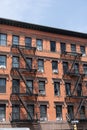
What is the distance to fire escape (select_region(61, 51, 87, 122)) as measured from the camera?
36500mm

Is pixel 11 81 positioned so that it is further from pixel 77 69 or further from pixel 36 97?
pixel 77 69

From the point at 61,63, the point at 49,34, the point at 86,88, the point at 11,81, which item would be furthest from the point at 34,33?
the point at 86,88

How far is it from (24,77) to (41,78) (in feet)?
8.27

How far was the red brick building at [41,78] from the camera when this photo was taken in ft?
110

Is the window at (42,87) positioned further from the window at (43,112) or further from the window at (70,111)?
the window at (70,111)

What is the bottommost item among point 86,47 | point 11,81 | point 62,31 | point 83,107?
point 83,107

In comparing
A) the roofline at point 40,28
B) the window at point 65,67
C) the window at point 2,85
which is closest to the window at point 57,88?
the window at point 65,67

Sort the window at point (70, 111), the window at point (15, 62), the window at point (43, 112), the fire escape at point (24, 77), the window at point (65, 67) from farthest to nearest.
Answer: the window at point (65, 67) < the window at point (70, 111) < the window at point (15, 62) < the window at point (43, 112) < the fire escape at point (24, 77)

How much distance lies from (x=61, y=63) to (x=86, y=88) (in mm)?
5265

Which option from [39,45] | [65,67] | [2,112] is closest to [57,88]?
[65,67]

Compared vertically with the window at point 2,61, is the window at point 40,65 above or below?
below

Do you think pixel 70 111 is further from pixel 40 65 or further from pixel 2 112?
pixel 2 112

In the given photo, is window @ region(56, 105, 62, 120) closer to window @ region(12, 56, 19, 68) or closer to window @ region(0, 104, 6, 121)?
window @ region(0, 104, 6, 121)

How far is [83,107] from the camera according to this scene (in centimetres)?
3769
